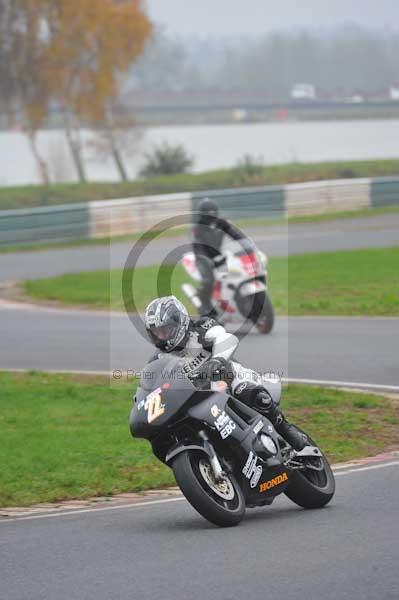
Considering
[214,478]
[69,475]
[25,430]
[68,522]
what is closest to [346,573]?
[214,478]

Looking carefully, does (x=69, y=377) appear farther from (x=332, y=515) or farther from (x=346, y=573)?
(x=346, y=573)

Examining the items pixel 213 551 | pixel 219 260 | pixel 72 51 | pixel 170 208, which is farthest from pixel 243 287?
pixel 72 51

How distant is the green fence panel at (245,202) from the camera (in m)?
30.0

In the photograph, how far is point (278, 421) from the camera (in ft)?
25.0

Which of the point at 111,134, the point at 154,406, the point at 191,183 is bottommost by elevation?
the point at 154,406

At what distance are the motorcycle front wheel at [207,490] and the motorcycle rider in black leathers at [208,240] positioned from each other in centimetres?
887

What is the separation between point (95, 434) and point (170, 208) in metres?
20.4

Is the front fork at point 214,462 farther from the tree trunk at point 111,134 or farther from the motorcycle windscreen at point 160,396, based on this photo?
the tree trunk at point 111,134

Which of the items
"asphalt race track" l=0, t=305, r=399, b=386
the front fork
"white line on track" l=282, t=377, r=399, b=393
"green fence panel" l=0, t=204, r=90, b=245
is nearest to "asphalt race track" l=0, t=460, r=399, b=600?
the front fork

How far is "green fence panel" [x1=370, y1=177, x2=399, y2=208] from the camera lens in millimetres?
31828

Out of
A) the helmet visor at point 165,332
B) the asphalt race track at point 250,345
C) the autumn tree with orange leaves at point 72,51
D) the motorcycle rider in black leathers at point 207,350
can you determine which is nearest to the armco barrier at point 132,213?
the asphalt race track at point 250,345

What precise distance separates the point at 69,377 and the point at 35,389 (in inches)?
35.2

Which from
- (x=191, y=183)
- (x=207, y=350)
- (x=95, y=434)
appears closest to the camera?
(x=207, y=350)

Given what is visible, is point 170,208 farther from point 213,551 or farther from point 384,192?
point 213,551
